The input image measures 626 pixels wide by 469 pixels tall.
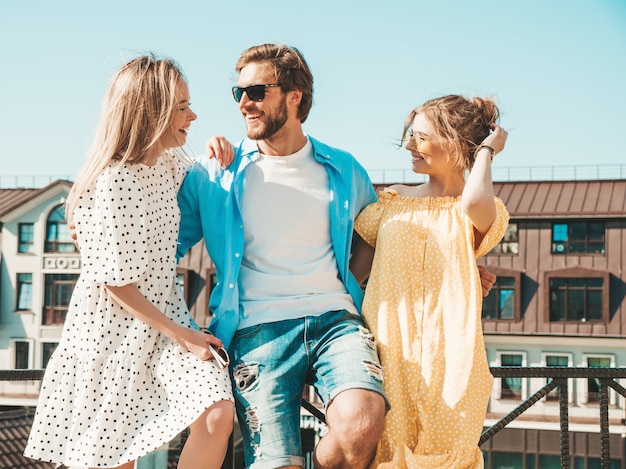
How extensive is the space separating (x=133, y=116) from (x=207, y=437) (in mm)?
1269

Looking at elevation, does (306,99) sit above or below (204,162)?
above

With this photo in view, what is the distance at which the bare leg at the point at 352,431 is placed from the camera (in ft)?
9.20

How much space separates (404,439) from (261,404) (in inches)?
23.1

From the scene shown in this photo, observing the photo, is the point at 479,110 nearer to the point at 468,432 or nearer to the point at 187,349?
the point at 468,432

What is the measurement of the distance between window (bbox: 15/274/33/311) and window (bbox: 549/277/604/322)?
24.6 meters

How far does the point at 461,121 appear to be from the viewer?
11.3ft

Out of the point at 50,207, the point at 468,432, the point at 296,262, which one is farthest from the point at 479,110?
the point at 50,207

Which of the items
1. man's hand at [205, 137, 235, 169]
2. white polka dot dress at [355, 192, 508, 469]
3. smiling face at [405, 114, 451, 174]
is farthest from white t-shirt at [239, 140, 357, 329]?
smiling face at [405, 114, 451, 174]

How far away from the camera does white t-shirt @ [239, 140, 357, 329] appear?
323cm

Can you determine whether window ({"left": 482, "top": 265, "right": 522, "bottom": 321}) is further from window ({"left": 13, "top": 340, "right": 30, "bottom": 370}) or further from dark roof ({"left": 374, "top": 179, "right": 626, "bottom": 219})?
window ({"left": 13, "top": 340, "right": 30, "bottom": 370})

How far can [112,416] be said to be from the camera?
284 cm

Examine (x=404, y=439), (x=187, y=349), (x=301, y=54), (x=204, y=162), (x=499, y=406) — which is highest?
(x=301, y=54)

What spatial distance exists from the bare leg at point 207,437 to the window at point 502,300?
3036 cm

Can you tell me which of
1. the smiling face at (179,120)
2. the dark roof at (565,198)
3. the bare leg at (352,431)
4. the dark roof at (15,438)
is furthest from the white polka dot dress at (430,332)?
the dark roof at (565,198)
